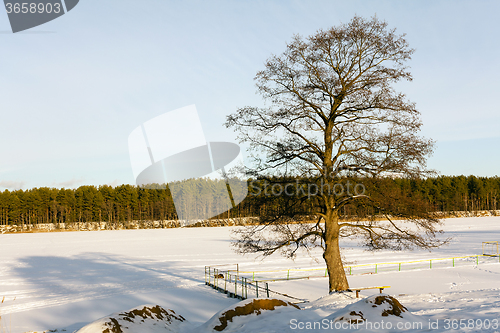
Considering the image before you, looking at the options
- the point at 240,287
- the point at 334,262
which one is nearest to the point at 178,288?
the point at 240,287

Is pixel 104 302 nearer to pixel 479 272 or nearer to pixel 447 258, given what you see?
pixel 479 272

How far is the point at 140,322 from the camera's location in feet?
23.8

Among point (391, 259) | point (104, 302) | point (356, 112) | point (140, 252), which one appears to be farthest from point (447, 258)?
point (140, 252)

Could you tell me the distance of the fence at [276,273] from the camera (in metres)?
18.1

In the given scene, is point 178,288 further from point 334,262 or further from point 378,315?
point 378,315

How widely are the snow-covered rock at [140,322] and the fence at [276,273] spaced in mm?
8416

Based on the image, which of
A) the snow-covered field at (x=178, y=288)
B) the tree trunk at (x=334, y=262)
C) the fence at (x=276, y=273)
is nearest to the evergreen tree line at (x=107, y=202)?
the fence at (x=276, y=273)

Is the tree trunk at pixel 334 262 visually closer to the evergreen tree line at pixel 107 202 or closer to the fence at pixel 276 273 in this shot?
the fence at pixel 276 273

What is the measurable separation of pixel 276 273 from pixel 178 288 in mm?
6637

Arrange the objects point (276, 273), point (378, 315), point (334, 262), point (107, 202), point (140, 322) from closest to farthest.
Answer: point (378, 315) → point (140, 322) → point (334, 262) → point (276, 273) → point (107, 202)

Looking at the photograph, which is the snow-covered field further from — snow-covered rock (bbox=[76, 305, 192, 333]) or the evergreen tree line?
the evergreen tree line

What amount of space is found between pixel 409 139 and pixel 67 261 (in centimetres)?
2808

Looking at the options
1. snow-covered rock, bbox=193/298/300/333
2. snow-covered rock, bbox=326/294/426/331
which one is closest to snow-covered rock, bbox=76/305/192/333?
snow-covered rock, bbox=193/298/300/333

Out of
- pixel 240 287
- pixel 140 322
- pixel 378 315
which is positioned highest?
pixel 378 315
